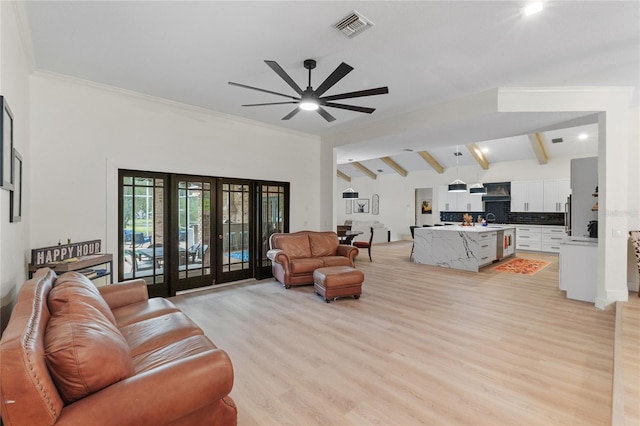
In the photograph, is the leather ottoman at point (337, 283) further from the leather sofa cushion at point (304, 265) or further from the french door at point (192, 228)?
the french door at point (192, 228)

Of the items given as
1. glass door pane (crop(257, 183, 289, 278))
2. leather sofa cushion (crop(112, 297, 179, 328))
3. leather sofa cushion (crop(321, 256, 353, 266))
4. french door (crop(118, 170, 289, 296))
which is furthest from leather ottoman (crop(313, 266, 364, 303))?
leather sofa cushion (crop(112, 297, 179, 328))

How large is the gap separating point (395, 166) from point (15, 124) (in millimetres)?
11307

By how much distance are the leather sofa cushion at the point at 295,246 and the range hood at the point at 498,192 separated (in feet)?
25.6

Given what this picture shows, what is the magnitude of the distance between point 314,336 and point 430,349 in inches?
46.4

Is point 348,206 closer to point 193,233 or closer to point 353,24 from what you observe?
point 193,233

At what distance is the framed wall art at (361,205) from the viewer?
567 inches

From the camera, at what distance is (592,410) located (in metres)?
2.07

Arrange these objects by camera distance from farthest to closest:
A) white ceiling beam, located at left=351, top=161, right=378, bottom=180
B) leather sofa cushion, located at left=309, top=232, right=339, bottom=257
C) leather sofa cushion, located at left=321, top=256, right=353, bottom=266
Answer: white ceiling beam, located at left=351, top=161, right=378, bottom=180 → leather sofa cushion, located at left=309, top=232, right=339, bottom=257 → leather sofa cushion, located at left=321, top=256, right=353, bottom=266

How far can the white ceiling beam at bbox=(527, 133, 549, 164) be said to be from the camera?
27.3ft

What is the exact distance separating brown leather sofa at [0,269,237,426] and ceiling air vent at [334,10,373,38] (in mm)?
2824

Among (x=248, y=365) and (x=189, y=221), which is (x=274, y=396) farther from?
(x=189, y=221)

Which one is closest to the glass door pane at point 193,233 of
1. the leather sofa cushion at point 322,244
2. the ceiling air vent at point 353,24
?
the leather sofa cushion at point 322,244

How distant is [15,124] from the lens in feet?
8.84

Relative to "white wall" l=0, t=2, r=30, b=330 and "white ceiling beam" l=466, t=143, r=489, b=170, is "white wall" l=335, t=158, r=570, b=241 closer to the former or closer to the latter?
"white ceiling beam" l=466, t=143, r=489, b=170
